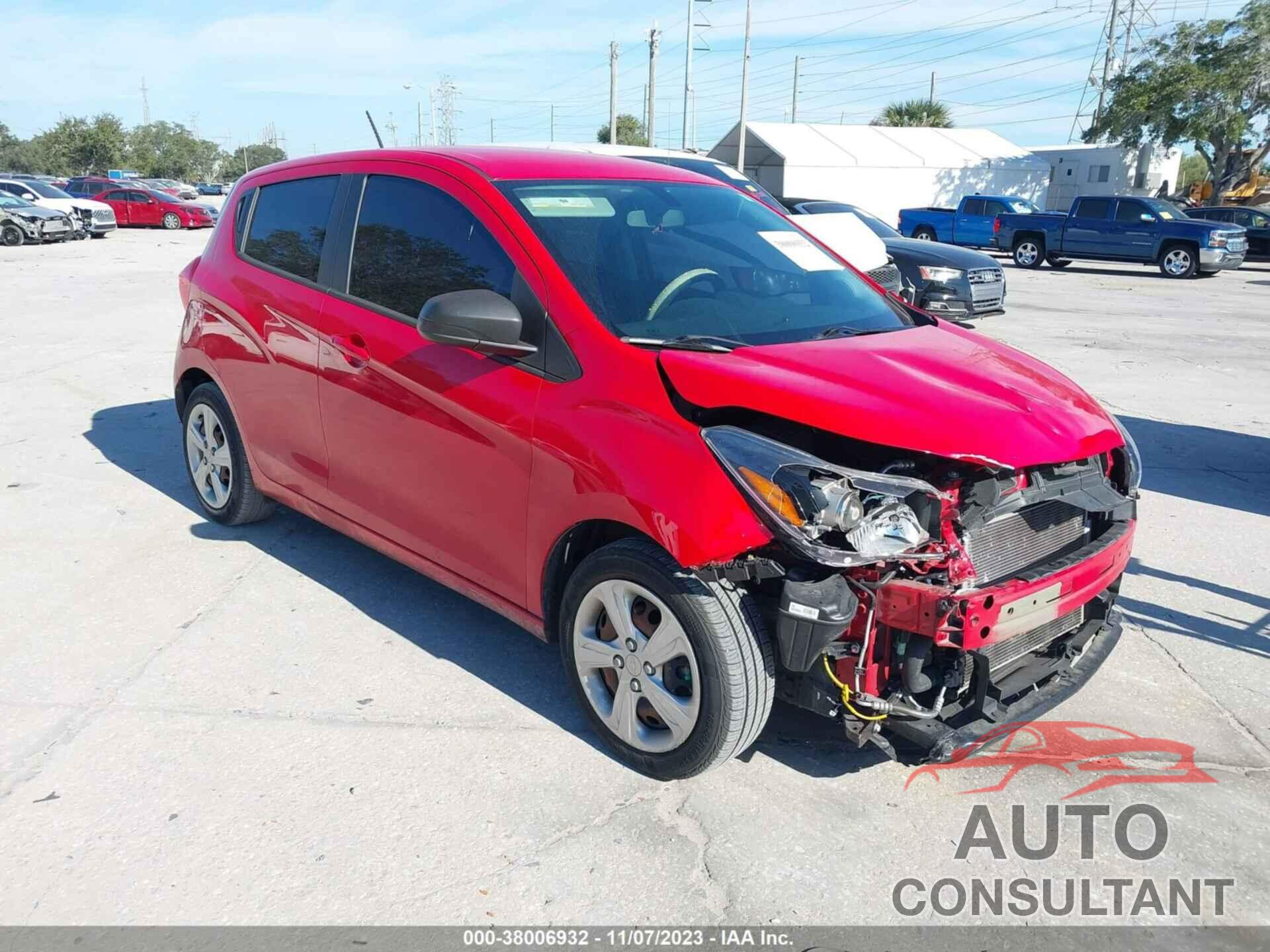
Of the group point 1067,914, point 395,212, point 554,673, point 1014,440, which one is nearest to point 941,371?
point 1014,440

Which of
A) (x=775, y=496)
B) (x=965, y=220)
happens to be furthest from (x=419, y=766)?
(x=965, y=220)

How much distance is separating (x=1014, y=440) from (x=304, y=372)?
2875mm

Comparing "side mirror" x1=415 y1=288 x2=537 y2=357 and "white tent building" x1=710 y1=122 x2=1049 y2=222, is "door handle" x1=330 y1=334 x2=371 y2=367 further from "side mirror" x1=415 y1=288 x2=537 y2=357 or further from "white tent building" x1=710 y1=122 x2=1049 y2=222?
"white tent building" x1=710 y1=122 x2=1049 y2=222

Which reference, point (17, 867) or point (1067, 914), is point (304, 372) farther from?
point (1067, 914)

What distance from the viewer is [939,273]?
1266 centimetres

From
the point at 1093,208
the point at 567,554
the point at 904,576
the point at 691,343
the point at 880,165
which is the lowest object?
the point at 567,554

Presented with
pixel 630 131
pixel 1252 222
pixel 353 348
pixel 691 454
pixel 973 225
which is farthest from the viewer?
pixel 630 131

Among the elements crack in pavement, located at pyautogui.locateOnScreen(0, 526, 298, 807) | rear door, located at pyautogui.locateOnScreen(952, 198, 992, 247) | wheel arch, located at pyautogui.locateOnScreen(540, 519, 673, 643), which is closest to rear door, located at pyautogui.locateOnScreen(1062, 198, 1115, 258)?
rear door, located at pyautogui.locateOnScreen(952, 198, 992, 247)

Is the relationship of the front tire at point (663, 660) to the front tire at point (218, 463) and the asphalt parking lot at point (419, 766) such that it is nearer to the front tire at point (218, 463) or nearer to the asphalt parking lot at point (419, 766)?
the asphalt parking lot at point (419, 766)

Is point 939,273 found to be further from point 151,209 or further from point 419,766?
point 151,209

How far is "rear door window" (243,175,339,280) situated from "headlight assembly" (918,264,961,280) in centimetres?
936

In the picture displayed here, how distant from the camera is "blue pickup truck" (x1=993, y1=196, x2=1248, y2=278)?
22297 mm

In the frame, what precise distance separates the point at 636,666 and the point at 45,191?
32.9m

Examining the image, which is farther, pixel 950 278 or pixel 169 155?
pixel 169 155
